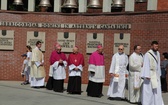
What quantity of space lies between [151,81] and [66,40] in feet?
25.9

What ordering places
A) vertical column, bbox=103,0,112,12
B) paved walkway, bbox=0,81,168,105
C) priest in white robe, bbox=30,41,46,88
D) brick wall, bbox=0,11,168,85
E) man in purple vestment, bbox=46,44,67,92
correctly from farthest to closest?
vertical column, bbox=103,0,112,12
brick wall, bbox=0,11,168,85
priest in white robe, bbox=30,41,46,88
man in purple vestment, bbox=46,44,67,92
paved walkway, bbox=0,81,168,105

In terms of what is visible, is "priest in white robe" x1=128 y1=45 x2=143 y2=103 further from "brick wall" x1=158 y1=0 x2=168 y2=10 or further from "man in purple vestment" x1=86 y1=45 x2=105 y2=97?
"brick wall" x1=158 y1=0 x2=168 y2=10

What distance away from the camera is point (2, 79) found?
19219 mm

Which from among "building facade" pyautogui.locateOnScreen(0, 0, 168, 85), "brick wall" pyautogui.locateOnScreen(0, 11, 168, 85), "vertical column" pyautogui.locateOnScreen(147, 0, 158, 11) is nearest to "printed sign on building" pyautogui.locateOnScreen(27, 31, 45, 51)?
"building facade" pyautogui.locateOnScreen(0, 0, 168, 85)

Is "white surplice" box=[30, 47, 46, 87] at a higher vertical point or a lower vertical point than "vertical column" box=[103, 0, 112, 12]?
lower

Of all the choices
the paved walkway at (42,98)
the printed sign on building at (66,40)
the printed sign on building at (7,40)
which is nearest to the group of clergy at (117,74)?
the paved walkway at (42,98)

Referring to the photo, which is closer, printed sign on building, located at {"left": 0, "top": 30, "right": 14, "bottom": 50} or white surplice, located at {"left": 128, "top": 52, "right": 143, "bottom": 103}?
white surplice, located at {"left": 128, "top": 52, "right": 143, "bottom": 103}

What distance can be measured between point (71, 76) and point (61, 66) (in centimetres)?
80

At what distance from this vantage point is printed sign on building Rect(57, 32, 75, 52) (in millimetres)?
18766

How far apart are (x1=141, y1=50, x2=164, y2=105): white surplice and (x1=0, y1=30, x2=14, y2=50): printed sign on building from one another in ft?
29.8

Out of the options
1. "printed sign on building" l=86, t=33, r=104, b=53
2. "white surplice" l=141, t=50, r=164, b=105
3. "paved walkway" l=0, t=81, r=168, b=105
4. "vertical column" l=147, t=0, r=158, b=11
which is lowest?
"paved walkway" l=0, t=81, r=168, b=105

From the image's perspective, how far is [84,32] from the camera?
18.7 m

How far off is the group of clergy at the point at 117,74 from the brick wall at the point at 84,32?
2553 mm

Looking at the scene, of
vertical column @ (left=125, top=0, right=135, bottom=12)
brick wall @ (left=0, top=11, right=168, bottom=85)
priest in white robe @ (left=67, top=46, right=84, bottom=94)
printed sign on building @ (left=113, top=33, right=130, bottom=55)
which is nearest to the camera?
priest in white robe @ (left=67, top=46, right=84, bottom=94)
